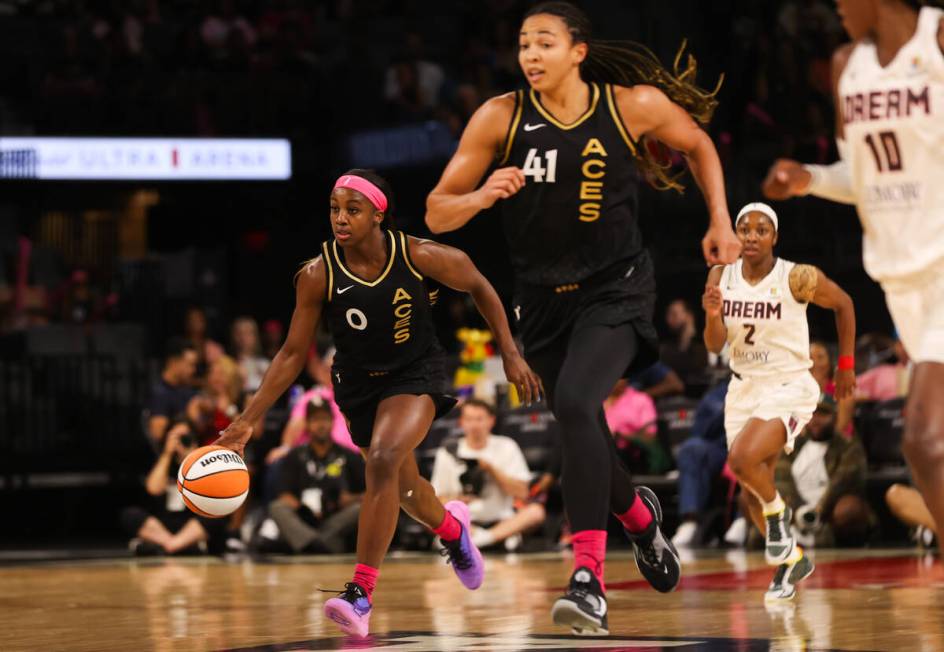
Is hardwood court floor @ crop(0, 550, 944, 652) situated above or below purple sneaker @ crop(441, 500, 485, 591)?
below

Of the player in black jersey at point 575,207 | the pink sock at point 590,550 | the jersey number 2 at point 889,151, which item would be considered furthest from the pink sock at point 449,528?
the jersey number 2 at point 889,151

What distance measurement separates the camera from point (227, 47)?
20844mm

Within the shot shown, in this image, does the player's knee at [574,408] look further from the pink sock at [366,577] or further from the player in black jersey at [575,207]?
the pink sock at [366,577]

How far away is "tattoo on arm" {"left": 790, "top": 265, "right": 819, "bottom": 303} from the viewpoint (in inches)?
356

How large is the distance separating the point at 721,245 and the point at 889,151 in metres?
1.14

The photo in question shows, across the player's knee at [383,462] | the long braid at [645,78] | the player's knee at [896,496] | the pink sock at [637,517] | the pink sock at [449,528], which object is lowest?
the player's knee at [896,496]

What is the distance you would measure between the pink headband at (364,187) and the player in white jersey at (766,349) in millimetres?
2076

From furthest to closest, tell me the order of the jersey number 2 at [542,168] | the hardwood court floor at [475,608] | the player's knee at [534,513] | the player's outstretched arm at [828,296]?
the player's knee at [534,513]
the player's outstretched arm at [828,296]
the hardwood court floor at [475,608]
the jersey number 2 at [542,168]

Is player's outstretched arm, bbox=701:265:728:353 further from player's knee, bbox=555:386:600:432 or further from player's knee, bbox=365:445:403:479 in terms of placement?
player's knee, bbox=555:386:600:432

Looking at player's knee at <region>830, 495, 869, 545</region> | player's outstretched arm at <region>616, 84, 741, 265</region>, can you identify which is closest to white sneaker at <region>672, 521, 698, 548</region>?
player's knee at <region>830, 495, 869, 545</region>

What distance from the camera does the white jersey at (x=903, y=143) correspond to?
4984 mm

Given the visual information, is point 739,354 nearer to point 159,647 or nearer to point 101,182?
point 159,647

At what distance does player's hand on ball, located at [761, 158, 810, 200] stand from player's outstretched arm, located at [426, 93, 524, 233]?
4.25 feet

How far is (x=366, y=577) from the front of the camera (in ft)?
22.8
